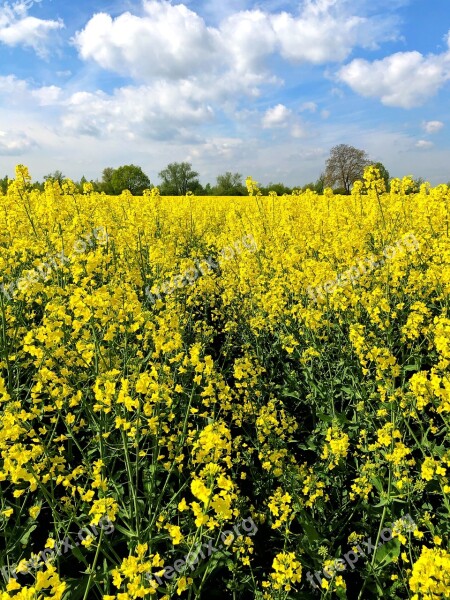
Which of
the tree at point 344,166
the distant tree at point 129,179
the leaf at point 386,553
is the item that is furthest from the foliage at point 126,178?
the leaf at point 386,553

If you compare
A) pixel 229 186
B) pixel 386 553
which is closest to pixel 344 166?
pixel 229 186

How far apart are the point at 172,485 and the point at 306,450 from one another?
4.34ft

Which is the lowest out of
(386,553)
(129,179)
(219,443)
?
(386,553)

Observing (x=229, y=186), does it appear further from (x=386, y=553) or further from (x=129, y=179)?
(x=386, y=553)

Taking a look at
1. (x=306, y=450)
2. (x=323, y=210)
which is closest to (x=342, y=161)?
(x=323, y=210)

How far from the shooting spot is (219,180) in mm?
45750

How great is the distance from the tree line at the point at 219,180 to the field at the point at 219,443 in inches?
984

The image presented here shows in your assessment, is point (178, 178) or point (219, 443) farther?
point (178, 178)

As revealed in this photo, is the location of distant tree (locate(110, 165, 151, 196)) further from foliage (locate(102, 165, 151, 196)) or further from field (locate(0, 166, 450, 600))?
field (locate(0, 166, 450, 600))

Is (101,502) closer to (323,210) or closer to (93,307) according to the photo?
(93,307)

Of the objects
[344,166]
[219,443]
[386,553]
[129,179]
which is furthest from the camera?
[129,179]

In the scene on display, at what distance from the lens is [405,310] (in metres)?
4.53

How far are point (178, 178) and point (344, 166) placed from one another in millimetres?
21652

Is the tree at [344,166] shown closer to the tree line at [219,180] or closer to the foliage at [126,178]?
the tree line at [219,180]
